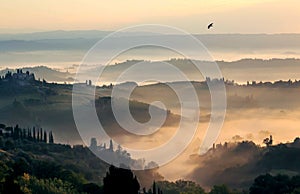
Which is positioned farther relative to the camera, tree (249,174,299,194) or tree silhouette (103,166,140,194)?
tree (249,174,299,194)

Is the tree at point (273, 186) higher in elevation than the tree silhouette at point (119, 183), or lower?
lower

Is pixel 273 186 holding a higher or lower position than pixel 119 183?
lower

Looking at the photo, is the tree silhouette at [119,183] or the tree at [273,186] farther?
the tree at [273,186]

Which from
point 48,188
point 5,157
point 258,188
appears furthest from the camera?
point 5,157

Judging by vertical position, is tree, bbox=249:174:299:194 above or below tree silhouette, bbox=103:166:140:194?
below

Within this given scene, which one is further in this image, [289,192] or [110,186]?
[289,192]

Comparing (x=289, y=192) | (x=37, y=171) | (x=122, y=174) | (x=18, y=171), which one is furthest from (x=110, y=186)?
(x=37, y=171)

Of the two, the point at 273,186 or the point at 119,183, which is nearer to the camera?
the point at 119,183

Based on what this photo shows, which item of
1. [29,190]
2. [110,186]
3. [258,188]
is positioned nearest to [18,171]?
[29,190]

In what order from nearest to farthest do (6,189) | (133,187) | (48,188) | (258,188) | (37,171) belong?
(6,189) < (133,187) < (48,188) < (258,188) < (37,171)

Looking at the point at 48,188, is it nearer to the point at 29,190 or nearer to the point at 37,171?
the point at 29,190
